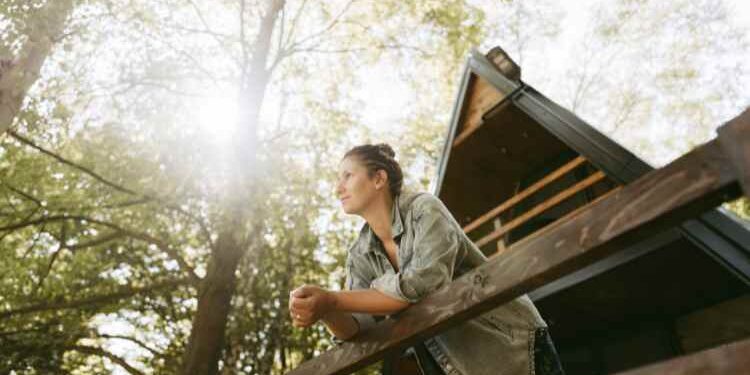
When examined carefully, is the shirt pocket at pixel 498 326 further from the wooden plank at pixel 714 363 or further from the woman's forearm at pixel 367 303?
the wooden plank at pixel 714 363

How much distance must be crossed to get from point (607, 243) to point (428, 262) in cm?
70

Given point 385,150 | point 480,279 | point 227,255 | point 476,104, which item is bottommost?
point 480,279

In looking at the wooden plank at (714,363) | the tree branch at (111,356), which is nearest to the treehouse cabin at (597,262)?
the wooden plank at (714,363)

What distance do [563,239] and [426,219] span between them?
65cm

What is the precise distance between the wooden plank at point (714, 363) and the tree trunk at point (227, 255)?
19.6ft

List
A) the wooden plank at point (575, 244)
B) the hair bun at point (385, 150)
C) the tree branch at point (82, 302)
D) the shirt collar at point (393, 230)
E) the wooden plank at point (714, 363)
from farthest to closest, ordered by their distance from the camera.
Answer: the tree branch at point (82, 302), the hair bun at point (385, 150), the shirt collar at point (393, 230), the wooden plank at point (575, 244), the wooden plank at point (714, 363)

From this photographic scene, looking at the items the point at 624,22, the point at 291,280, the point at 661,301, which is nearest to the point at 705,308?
the point at 661,301

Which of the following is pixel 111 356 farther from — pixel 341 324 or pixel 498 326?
pixel 498 326

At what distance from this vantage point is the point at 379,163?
8.63 feet

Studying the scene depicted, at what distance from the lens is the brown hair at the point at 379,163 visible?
8.58 feet

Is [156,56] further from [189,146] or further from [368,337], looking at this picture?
[368,337]

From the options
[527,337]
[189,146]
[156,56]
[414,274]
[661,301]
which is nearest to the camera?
[414,274]

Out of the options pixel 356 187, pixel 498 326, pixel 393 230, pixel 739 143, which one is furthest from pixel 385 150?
pixel 739 143

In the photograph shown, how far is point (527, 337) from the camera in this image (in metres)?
2.07
